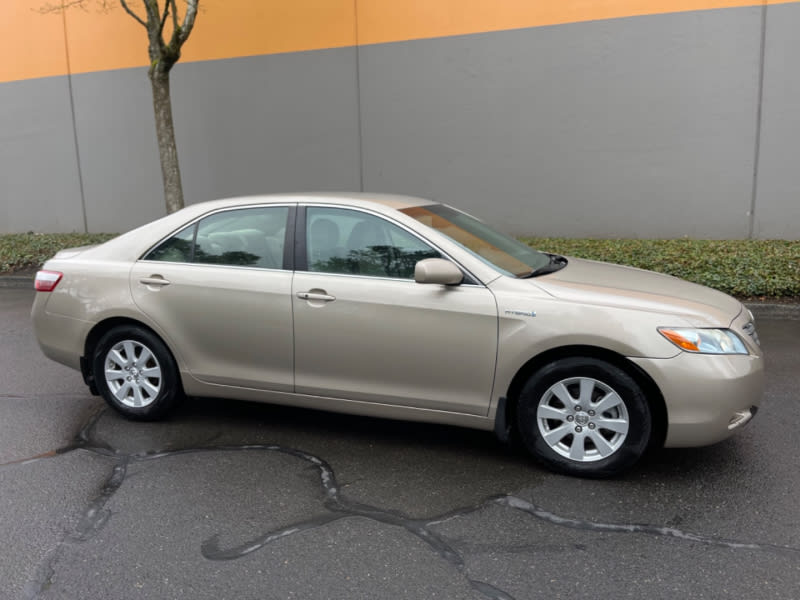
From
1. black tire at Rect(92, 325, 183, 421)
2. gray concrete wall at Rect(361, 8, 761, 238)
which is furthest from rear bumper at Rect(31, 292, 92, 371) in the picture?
gray concrete wall at Rect(361, 8, 761, 238)

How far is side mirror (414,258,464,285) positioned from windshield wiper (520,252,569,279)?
0.46 metres

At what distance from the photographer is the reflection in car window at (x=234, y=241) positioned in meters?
4.60

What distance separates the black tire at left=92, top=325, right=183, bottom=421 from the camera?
4.82m

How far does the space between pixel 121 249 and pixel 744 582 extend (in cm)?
429

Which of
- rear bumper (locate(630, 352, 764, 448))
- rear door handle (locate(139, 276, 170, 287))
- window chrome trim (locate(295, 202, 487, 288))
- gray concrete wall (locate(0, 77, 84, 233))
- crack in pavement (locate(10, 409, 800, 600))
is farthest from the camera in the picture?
gray concrete wall (locate(0, 77, 84, 233))

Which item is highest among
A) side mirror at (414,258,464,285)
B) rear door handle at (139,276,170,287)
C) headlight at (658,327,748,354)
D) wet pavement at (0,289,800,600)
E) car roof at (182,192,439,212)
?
car roof at (182,192,439,212)

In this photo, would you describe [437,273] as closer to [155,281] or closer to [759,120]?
A: [155,281]

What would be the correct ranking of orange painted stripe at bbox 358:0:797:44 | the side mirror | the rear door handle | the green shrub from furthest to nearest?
the green shrub
orange painted stripe at bbox 358:0:797:44
the rear door handle
the side mirror

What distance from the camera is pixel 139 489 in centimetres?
391

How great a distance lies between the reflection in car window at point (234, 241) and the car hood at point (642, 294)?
1.71 metres

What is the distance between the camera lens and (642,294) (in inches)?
156

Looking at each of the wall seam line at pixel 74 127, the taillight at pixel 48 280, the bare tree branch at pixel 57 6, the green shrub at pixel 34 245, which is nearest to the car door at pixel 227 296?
the taillight at pixel 48 280

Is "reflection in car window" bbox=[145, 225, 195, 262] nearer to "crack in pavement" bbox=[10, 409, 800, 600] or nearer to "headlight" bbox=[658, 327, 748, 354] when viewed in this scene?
"crack in pavement" bbox=[10, 409, 800, 600]

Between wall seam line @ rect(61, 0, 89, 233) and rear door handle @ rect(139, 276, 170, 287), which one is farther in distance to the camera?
wall seam line @ rect(61, 0, 89, 233)
